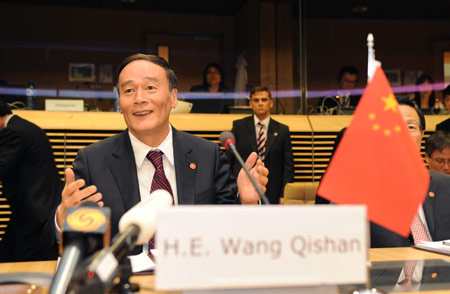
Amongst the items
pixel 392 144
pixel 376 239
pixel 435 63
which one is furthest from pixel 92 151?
pixel 435 63

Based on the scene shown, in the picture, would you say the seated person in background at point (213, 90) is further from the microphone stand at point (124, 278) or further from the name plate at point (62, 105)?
the microphone stand at point (124, 278)

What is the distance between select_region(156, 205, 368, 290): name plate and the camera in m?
0.85

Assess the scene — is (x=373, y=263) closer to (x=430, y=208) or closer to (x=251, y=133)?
(x=430, y=208)

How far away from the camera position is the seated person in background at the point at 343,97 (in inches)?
251

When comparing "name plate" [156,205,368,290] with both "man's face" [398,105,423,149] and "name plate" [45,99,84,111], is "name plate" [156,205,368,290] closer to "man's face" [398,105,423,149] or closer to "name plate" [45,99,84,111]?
"man's face" [398,105,423,149]

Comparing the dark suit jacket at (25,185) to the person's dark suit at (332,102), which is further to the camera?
the person's dark suit at (332,102)

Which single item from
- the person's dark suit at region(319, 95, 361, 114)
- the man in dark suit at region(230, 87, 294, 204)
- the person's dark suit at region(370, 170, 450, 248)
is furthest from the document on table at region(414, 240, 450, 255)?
the person's dark suit at region(319, 95, 361, 114)

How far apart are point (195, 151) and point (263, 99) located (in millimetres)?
3269

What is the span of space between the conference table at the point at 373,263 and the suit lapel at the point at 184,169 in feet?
2.17

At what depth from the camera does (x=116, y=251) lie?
828mm

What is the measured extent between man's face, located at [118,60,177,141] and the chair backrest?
3.98ft

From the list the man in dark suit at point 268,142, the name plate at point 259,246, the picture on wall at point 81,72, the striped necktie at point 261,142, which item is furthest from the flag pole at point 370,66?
the picture on wall at point 81,72

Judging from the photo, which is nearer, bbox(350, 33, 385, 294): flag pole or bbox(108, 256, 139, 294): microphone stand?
bbox(108, 256, 139, 294): microphone stand

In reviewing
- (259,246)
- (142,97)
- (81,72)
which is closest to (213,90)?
(81,72)
